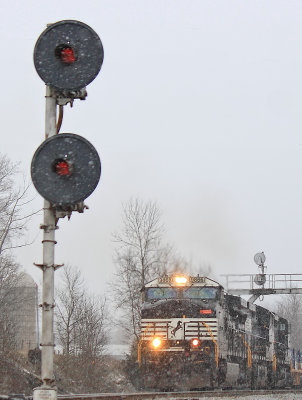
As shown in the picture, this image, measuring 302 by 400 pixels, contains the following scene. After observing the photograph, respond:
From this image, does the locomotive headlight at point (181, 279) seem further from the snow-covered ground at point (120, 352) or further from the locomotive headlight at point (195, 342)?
the snow-covered ground at point (120, 352)

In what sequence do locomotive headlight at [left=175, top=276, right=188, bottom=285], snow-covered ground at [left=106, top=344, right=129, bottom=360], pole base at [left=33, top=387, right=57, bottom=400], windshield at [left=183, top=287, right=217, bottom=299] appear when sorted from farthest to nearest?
1. snow-covered ground at [left=106, top=344, right=129, bottom=360]
2. locomotive headlight at [left=175, top=276, right=188, bottom=285]
3. windshield at [left=183, top=287, right=217, bottom=299]
4. pole base at [left=33, top=387, right=57, bottom=400]

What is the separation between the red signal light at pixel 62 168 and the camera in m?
5.02

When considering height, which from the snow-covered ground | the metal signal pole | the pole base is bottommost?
the snow-covered ground

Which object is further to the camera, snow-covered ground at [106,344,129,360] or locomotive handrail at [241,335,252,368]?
snow-covered ground at [106,344,129,360]

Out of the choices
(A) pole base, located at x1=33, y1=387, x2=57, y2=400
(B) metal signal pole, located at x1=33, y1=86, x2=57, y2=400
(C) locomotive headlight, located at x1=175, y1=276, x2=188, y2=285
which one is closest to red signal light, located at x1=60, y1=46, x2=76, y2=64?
(B) metal signal pole, located at x1=33, y1=86, x2=57, y2=400

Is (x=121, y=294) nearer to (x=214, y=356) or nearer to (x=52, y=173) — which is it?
(x=214, y=356)

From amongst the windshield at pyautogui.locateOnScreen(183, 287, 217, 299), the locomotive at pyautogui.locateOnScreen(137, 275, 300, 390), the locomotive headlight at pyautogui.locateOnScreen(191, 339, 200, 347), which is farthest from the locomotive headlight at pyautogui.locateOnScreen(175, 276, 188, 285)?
the locomotive headlight at pyautogui.locateOnScreen(191, 339, 200, 347)

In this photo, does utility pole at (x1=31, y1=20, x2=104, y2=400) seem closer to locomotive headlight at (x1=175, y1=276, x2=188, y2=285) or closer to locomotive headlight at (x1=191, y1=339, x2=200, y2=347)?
locomotive headlight at (x1=191, y1=339, x2=200, y2=347)

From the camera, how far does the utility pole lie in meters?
4.89

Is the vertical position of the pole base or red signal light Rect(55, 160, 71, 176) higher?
red signal light Rect(55, 160, 71, 176)

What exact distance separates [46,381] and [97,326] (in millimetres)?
29497

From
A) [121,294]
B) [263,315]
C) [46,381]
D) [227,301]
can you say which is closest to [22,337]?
[121,294]

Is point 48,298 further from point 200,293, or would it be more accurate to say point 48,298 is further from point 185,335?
point 200,293

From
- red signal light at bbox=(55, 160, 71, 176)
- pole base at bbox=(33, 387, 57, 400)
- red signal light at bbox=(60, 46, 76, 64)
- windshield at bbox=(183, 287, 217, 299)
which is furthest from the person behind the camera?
windshield at bbox=(183, 287, 217, 299)
